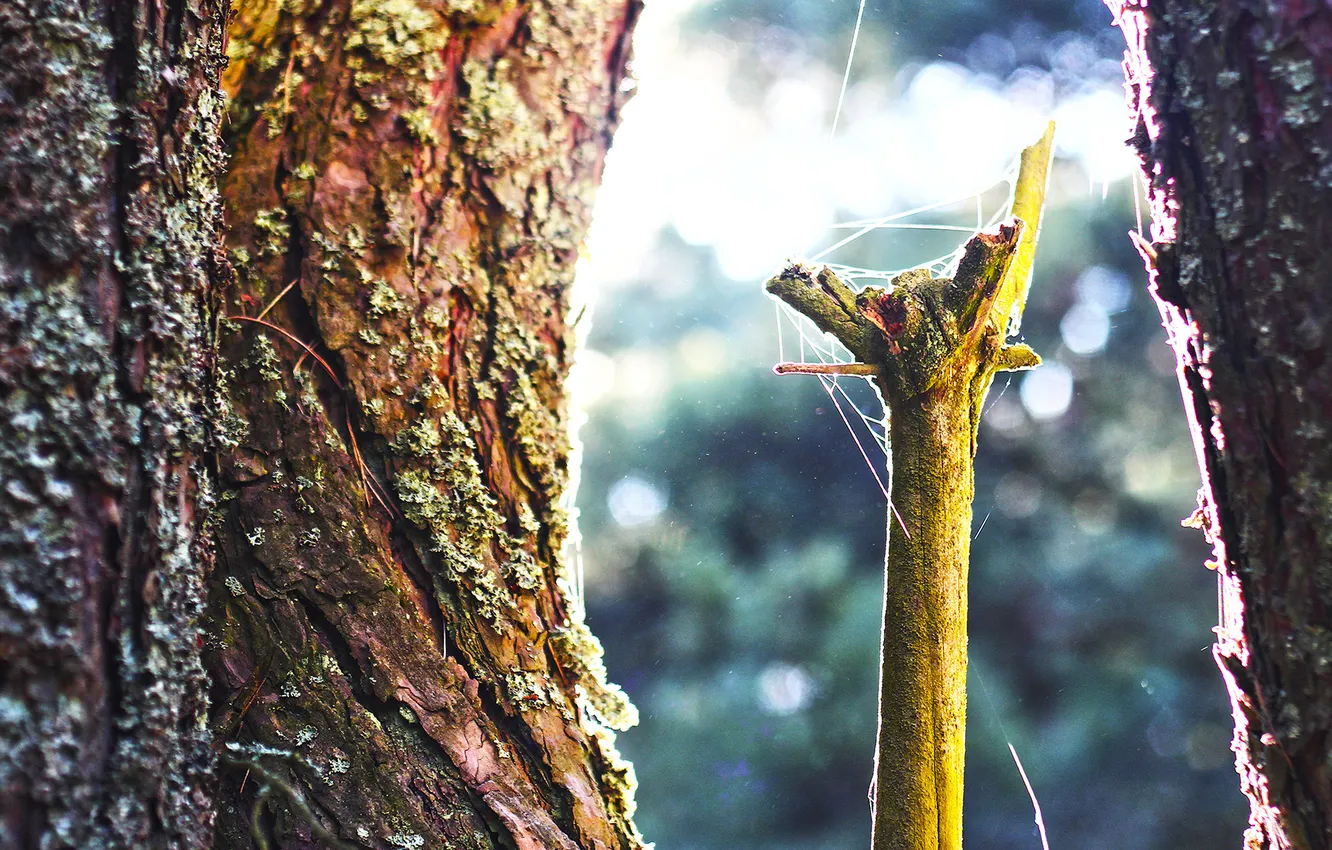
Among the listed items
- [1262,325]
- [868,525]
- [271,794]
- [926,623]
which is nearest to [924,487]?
[926,623]

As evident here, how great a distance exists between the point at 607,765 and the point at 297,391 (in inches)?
15.9

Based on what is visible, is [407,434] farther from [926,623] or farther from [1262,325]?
[1262,325]

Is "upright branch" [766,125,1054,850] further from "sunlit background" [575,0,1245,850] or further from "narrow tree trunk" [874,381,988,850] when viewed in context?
"sunlit background" [575,0,1245,850]

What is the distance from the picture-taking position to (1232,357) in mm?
429

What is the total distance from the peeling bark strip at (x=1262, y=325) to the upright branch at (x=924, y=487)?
0.18 meters

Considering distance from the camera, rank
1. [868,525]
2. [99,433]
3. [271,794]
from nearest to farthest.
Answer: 1. [99,433]
2. [271,794]
3. [868,525]

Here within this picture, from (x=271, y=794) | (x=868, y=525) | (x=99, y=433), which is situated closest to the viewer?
(x=99, y=433)

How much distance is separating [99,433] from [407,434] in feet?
0.98

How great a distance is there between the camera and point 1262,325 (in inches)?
16.3

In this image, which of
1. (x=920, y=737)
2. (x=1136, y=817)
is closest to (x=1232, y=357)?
(x=920, y=737)

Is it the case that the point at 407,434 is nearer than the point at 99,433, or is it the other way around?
the point at 99,433

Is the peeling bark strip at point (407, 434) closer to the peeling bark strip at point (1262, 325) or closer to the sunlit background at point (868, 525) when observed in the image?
the peeling bark strip at point (1262, 325)

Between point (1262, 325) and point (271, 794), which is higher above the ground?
point (1262, 325)

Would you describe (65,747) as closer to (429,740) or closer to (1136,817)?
(429,740)
